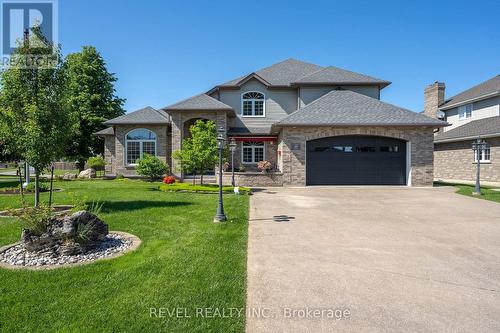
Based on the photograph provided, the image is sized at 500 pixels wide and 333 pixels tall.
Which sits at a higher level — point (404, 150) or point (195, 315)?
point (404, 150)

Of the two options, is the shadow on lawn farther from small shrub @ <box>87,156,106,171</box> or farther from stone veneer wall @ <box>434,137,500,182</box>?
stone veneer wall @ <box>434,137,500,182</box>

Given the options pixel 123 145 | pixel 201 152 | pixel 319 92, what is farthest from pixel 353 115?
pixel 123 145

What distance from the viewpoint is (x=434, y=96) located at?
1241 inches

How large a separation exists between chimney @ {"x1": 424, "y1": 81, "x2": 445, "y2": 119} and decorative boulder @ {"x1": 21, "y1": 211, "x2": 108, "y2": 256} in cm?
3541

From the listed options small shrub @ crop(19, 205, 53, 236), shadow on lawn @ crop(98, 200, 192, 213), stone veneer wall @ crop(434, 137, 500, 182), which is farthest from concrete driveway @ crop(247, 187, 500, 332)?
stone veneer wall @ crop(434, 137, 500, 182)

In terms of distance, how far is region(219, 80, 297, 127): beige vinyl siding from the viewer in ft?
81.1

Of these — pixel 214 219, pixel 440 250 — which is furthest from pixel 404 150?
pixel 214 219

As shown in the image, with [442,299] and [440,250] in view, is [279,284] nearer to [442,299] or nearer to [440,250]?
[442,299]

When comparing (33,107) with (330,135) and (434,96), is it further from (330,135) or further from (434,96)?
(434,96)

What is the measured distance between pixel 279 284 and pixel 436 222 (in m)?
6.95

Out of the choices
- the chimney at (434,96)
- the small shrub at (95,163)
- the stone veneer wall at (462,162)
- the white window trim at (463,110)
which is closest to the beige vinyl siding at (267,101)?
the small shrub at (95,163)

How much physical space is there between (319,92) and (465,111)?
52.6 feet

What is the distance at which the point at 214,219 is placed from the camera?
839 centimetres

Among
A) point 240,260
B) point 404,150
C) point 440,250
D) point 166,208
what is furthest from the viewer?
point 404,150
